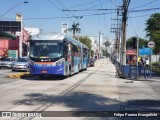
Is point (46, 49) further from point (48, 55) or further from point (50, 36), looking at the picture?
point (50, 36)

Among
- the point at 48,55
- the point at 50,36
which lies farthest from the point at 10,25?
the point at 48,55

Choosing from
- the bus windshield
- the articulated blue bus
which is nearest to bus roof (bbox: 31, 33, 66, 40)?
the articulated blue bus

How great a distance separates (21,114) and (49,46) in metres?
15.5

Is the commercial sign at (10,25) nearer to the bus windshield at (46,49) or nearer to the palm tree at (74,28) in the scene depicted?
the palm tree at (74,28)

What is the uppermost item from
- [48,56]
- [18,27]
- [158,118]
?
[18,27]

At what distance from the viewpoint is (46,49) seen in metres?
26.9

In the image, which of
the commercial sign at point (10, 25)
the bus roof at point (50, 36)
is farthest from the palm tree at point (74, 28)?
the bus roof at point (50, 36)

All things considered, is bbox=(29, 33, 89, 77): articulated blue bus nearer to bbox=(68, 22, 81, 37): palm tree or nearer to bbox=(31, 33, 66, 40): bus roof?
bbox=(31, 33, 66, 40): bus roof

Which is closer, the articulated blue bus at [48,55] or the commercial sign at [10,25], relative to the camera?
the articulated blue bus at [48,55]

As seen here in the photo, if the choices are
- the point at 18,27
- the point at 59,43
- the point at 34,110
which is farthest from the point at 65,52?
the point at 18,27

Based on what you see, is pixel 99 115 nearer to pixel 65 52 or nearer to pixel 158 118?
pixel 158 118

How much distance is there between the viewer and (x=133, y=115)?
11.7 m

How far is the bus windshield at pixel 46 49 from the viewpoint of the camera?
26750mm

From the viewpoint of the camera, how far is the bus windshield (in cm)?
2675
